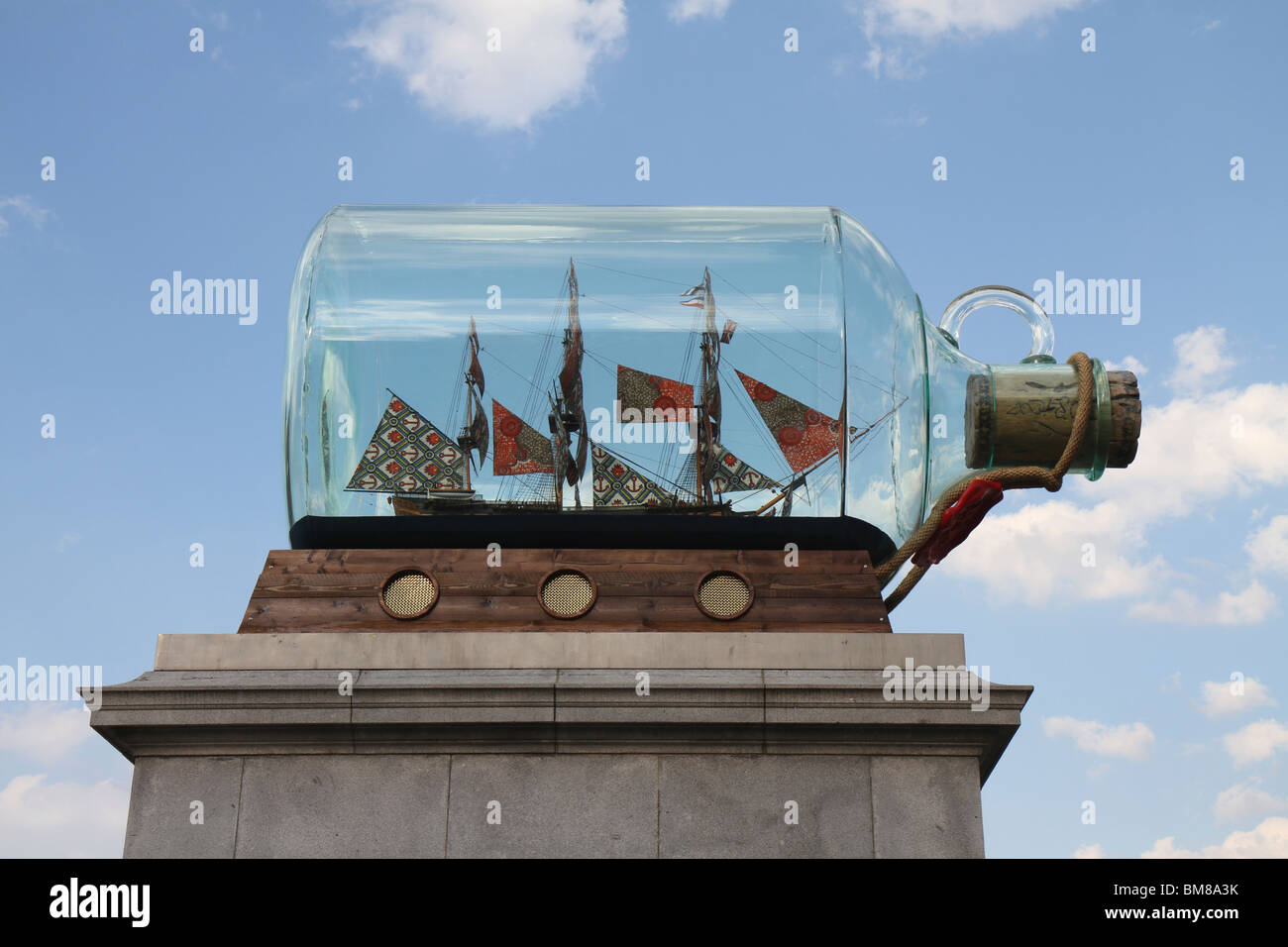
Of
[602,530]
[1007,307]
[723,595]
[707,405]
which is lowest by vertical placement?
[723,595]

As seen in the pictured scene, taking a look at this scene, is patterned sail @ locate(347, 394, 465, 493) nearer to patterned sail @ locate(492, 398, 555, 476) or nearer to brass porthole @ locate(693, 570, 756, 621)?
patterned sail @ locate(492, 398, 555, 476)

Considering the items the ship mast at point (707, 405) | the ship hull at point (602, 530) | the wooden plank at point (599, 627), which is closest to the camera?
the wooden plank at point (599, 627)

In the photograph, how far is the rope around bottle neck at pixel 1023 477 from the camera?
8648mm

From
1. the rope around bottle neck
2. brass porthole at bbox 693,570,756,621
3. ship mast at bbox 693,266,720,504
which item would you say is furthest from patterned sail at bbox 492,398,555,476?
the rope around bottle neck

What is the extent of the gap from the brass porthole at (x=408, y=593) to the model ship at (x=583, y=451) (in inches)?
19.9

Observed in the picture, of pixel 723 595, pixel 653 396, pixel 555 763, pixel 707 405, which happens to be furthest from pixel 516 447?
pixel 555 763

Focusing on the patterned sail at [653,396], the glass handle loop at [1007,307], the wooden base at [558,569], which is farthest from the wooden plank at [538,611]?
the glass handle loop at [1007,307]

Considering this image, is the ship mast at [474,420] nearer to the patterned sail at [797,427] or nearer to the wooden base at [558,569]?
the wooden base at [558,569]

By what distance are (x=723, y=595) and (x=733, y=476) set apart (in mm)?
837

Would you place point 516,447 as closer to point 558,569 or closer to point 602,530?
point 602,530

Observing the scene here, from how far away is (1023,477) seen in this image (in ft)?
28.6

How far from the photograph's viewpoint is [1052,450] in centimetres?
879

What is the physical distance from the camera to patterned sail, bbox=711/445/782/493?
8688 mm
